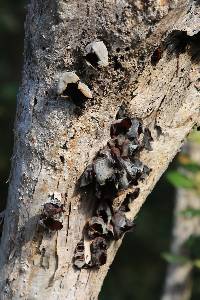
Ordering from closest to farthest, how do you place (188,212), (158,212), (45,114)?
(45,114), (188,212), (158,212)

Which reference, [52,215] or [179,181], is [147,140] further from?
[179,181]

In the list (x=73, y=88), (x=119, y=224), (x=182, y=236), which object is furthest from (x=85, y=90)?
(x=182, y=236)

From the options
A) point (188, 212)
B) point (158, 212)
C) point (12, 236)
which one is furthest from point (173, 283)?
point (12, 236)

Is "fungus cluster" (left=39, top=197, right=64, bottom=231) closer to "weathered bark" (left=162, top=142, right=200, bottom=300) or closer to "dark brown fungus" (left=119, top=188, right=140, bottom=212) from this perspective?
"dark brown fungus" (left=119, top=188, right=140, bottom=212)

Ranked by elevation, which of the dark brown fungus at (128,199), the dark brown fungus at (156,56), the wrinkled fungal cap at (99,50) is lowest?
the dark brown fungus at (128,199)

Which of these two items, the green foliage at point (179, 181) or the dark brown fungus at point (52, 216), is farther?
the green foliage at point (179, 181)

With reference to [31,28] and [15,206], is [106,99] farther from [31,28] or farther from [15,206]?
[15,206]

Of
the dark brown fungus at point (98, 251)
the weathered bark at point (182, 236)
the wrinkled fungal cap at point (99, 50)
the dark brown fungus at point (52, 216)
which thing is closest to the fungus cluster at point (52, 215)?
the dark brown fungus at point (52, 216)

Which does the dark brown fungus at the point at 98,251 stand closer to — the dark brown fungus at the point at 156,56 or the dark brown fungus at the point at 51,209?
the dark brown fungus at the point at 51,209
